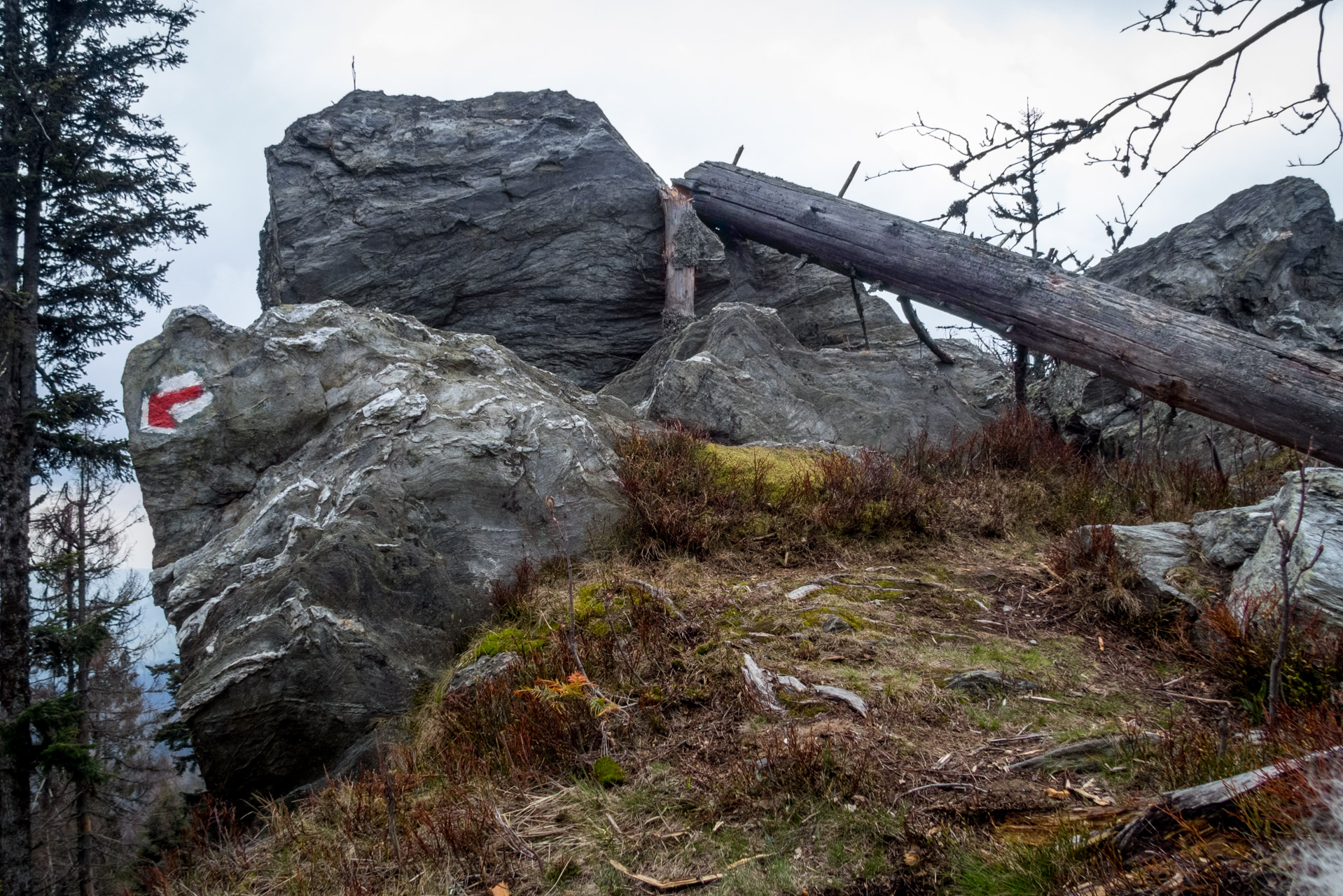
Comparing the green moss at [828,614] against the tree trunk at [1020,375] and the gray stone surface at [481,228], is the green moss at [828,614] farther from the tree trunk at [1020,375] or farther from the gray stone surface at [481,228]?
the gray stone surface at [481,228]

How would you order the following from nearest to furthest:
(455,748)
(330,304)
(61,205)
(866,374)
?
(455,748), (330,304), (866,374), (61,205)

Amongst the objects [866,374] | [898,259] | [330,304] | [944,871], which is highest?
[330,304]

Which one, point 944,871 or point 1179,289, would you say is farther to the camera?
point 1179,289

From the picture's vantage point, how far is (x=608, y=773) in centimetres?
376

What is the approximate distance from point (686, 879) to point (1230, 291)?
9.07 metres

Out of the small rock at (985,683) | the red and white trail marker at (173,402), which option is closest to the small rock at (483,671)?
the small rock at (985,683)

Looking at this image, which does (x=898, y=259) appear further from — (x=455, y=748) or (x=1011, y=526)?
(x=455, y=748)

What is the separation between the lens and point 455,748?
4.38m

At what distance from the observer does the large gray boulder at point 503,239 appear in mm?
10891

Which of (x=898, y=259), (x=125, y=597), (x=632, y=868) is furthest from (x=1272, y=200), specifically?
(x=125, y=597)

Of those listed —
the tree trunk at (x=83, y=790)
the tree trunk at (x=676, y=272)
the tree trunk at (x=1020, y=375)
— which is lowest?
the tree trunk at (x=83, y=790)

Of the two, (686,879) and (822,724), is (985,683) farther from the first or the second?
(686,879)

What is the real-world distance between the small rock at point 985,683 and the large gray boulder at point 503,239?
6.88 m

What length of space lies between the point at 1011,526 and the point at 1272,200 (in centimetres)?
608
